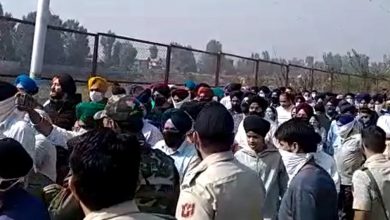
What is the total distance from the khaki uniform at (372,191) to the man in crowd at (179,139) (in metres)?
1.29

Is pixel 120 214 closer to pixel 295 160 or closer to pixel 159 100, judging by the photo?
pixel 295 160

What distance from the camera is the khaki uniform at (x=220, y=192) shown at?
12.4ft

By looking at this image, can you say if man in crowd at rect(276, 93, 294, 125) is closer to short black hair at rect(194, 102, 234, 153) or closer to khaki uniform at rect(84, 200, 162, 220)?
short black hair at rect(194, 102, 234, 153)

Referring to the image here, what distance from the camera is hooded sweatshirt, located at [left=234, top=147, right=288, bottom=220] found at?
20.1 feet

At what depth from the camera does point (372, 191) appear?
Result: 571 cm

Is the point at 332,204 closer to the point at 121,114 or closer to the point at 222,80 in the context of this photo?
the point at 121,114

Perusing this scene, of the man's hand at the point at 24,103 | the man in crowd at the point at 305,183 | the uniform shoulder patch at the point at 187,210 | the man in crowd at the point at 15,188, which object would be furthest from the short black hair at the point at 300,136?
the man in crowd at the point at 15,188

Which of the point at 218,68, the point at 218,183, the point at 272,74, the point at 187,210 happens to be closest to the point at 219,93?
the point at 218,68

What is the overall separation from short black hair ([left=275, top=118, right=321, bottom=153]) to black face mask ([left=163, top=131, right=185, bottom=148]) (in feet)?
2.78

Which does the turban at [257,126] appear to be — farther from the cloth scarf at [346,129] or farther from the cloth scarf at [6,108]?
the cloth scarf at [346,129]

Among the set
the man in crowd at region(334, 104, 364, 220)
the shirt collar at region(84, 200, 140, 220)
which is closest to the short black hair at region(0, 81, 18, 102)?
the shirt collar at region(84, 200, 140, 220)

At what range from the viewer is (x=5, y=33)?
35.3 ft

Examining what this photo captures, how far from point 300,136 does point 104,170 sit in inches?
105

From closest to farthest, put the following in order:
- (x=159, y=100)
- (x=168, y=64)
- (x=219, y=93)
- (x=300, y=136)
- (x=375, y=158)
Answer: (x=300, y=136), (x=375, y=158), (x=159, y=100), (x=219, y=93), (x=168, y=64)
